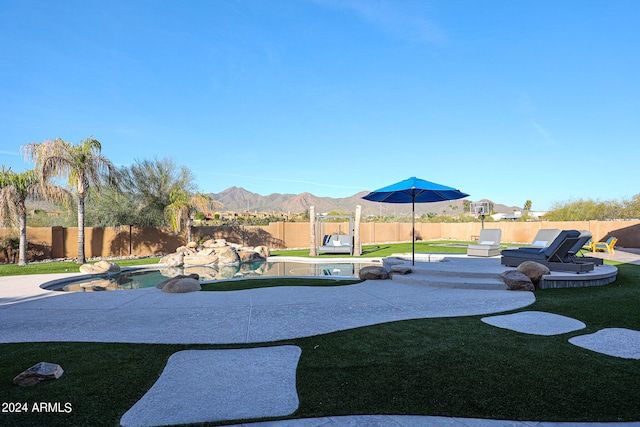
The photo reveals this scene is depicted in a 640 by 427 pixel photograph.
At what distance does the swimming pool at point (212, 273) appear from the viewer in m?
8.65

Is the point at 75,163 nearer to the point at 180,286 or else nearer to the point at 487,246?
the point at 180,286

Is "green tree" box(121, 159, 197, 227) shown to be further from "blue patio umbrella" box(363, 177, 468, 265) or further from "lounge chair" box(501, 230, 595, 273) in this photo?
"lounge chair" box(501, 230, 595, 273)

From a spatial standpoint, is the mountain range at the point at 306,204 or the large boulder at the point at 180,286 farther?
the mountain range at the point at 306,204

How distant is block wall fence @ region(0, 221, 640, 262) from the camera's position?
15414mm

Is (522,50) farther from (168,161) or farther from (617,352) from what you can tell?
(168,161)

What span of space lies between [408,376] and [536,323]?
98.7 inches

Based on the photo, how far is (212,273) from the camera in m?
11.2

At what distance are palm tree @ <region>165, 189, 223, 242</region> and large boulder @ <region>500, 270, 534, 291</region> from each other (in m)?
13.7

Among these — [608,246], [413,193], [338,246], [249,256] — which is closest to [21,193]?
[249,256]

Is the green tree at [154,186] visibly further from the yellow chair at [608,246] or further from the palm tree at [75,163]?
the yellow chair at [608,246]

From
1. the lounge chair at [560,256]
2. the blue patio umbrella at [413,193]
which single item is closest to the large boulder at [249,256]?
the blue patio umbrella at [413,193]

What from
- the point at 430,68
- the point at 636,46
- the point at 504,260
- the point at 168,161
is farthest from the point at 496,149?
the point at 168,161

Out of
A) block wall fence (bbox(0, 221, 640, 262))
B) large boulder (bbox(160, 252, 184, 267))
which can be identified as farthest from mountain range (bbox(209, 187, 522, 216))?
large boulder (bbox(160, 252, 184, 267))

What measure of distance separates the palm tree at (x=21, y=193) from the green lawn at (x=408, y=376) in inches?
424
